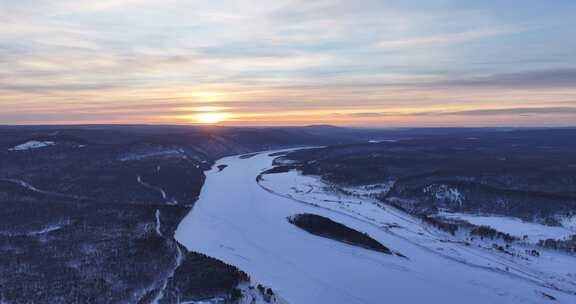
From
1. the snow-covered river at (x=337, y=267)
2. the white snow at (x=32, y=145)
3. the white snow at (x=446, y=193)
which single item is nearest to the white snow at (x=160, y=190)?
the snow-covered river at (x=337, y=267)

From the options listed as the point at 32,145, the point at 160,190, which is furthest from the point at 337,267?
the point at 32,145

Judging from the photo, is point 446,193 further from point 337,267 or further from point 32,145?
point 32,145

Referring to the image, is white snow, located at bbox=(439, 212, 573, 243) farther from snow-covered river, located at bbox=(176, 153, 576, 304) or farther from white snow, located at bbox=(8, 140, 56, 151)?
white snow, located at bbox=(8, 140, 56, 151)

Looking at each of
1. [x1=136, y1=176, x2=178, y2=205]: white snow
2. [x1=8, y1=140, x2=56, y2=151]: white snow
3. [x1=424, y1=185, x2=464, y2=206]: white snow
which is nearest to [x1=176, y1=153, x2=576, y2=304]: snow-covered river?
[x1=136, y1=176, x2=178, y2=205]: white snow

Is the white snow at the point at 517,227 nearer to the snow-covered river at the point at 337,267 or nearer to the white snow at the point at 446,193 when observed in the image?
the white snow at the point at 446,193

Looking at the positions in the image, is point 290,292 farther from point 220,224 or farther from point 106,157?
point 106,157

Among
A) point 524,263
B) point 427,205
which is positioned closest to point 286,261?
point 524,263

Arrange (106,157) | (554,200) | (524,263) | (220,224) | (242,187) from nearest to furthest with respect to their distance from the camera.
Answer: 1. (524,263)
2. (220,224)
3. (554,200)
4. (242,187)
5. (106,157)
